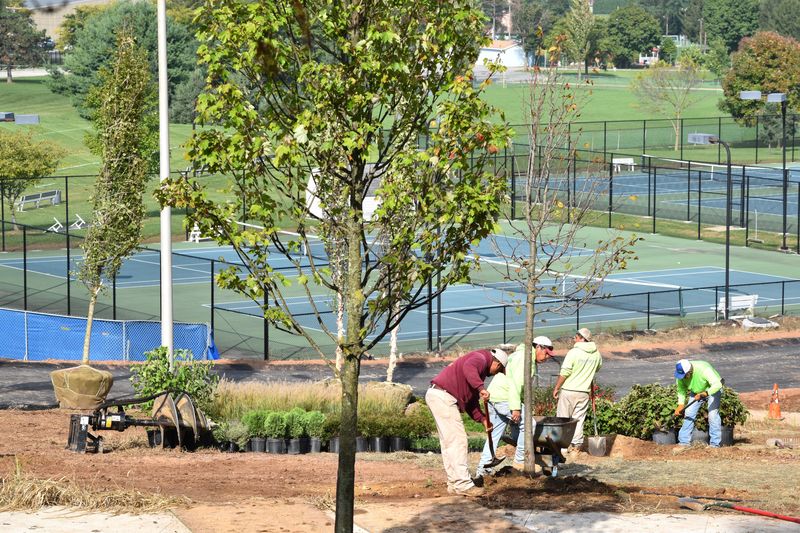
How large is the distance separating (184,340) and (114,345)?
1.88 m

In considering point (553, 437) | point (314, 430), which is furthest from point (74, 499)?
point (314, 430)

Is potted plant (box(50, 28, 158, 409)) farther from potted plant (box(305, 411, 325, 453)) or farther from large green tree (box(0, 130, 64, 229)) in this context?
large green tree (box(0, 130, 64, 229))

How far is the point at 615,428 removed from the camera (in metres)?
19.3

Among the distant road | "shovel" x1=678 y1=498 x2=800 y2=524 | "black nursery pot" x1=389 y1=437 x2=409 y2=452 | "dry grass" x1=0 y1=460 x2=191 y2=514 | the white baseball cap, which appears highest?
the white baseball cap

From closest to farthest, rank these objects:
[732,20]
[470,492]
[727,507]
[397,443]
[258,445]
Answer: [727,507], [470,492], [258,445], [397,443], [732,20]

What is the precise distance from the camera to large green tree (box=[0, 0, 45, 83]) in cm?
11306

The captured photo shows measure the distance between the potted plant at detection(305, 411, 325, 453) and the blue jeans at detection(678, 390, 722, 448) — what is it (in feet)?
17.2

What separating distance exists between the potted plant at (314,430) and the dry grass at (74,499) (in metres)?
5.35

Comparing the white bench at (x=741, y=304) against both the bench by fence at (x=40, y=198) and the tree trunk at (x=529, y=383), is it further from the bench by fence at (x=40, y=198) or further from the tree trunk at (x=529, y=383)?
the bench by fence at (x=40, y=198)

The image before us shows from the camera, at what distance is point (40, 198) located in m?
64.8

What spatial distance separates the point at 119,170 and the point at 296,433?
10.5m

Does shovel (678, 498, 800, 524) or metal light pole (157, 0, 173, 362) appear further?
metal light pole (157, 0, 173, 362)

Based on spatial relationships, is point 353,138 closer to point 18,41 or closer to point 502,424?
point 502,424

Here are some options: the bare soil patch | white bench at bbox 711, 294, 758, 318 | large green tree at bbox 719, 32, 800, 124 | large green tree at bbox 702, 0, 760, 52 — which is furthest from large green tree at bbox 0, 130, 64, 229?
large green tree at bbox 702, 0, 760, 52
